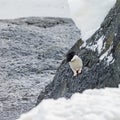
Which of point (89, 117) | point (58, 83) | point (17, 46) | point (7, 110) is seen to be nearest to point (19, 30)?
point (17, 46)

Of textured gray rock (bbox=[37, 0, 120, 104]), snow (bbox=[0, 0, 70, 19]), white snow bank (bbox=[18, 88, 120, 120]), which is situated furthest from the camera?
snow (bbox=[0, 0, 70, 19])

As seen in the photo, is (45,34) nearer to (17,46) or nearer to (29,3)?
(17,46)

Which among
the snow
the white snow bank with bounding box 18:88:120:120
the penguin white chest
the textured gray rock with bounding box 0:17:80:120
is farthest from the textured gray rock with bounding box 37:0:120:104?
the snow

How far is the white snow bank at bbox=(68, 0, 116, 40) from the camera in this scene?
17.3 ft

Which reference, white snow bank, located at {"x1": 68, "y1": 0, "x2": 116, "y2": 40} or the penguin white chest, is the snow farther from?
the penguin white chest

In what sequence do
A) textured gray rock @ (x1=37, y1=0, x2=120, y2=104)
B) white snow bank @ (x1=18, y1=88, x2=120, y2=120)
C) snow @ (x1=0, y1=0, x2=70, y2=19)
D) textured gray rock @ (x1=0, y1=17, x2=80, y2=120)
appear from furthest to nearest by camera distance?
snow @ (x1=0, y1=0, x2=70, y2=19), textured gray rock @ (x1=0, y1=17, x2=80, y2=120), textured gray rock @ (x1=37, y1=0, x2=120, y2=104), white snow bank @ (x1=18, y1=88, x2=120, y2=120)

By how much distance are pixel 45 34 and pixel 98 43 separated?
821 centimetres

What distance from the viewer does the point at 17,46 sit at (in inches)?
465

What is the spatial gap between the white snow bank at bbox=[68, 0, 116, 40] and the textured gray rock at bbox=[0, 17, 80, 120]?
3194 mm

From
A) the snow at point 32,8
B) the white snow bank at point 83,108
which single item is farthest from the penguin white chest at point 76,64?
the snow at point 32,8

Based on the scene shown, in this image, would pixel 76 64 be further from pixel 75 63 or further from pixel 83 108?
pixel 83 108

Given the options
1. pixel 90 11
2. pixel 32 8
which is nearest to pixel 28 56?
pixel 90 11

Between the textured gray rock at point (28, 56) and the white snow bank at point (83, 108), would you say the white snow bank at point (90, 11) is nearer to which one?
the white snow bank at point (83, 108)

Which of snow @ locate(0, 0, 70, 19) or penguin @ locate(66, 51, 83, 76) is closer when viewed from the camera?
penguin @ locate(66, 51, 83, 76)
